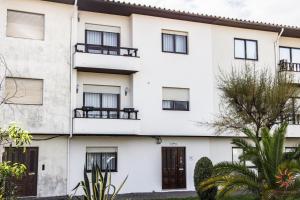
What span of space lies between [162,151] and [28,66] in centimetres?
887

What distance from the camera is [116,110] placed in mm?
23016

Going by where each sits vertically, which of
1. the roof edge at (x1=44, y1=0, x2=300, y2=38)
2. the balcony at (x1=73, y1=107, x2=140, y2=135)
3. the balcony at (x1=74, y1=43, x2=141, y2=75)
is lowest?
the balcony at (x1=73, y1=107, x2=140, y2=135)

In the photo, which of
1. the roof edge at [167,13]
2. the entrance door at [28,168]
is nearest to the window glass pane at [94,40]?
the roof edge at [167,13]

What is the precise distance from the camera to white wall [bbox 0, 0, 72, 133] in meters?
21.2

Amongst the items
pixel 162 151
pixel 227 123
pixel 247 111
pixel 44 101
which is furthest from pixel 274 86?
pixel 44 101

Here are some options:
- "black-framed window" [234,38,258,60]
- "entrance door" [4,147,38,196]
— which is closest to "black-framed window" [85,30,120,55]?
"entrance door" [4,147,38,196]

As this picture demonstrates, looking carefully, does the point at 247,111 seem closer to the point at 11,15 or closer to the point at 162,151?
the point at 162,151

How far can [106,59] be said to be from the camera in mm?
22844

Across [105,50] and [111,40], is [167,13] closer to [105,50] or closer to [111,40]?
[111,40]

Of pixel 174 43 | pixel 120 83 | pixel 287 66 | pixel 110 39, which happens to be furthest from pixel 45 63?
pixel 287 66

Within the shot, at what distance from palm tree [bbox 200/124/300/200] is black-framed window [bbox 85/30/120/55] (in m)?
10.3

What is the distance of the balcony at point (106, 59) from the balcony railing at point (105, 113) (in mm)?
2149

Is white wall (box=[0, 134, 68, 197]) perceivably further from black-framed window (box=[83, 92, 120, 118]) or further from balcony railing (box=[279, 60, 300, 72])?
balcony railing (box=[279, 60, 300, 72])

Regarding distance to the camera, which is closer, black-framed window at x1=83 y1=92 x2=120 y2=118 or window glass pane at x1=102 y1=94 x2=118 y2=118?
black-framed window at x1=83 y1=92 x2=120 y2=118
